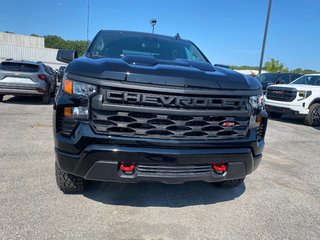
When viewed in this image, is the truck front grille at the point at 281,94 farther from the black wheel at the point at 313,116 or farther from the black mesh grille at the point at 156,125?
the black mesh grille at the point at 156,125

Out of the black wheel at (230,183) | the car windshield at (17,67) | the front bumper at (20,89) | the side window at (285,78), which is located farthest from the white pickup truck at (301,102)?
the car windshield at (17,67)

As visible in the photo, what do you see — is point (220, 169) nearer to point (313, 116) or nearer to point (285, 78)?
point (313, 116)

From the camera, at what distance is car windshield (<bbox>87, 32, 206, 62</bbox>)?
3321 mm

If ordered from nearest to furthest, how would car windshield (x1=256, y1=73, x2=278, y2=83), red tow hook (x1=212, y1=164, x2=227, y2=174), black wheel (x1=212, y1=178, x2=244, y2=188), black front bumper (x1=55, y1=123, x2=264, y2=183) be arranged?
black front bumper (x1=55, y1=123, x2=264, y2=183) → red tow hook (x1=212, y1=164, x2=227, y2=174) → black wheel (x1=212, y1=178, x2=244, y2=188) → car windshield (x1=256, y1=73, x2=278, y2=83)

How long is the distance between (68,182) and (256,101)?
2.02 metres

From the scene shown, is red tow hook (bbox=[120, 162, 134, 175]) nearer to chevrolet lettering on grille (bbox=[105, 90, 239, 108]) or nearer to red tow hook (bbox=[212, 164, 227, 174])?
chevrolet lettering on grille (bbox=[105, 90, 239, 108])

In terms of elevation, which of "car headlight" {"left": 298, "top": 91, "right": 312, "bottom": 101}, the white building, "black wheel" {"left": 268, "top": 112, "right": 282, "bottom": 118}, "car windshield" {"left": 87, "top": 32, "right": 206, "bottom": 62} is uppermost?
the white building

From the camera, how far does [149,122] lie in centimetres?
221

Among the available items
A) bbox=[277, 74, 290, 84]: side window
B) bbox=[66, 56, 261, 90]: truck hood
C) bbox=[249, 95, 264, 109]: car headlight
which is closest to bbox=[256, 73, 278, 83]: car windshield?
bbox=[277, 74, 290, 84]: side window

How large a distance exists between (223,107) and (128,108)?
2.78ft

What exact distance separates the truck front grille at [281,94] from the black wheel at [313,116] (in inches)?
26.5

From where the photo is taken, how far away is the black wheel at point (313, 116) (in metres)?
8.46

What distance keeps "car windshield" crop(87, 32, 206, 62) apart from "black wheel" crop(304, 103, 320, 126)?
6168 millimetres

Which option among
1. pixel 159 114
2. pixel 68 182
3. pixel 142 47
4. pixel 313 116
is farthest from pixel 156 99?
pixel 313 116
